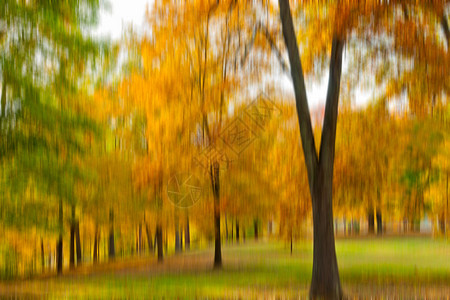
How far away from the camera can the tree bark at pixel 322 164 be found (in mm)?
10945

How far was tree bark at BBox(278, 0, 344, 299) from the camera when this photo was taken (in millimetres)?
10945

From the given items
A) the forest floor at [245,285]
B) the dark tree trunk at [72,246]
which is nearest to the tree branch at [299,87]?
the forest floor at [245,285]

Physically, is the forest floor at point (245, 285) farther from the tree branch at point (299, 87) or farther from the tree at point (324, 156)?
the tree branch at point (299, 87)

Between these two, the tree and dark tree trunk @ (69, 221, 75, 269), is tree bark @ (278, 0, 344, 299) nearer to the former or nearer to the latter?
the tree

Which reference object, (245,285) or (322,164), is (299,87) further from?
(245,285)

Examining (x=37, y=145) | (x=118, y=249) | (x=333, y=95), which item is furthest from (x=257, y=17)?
(x=118, y=249)

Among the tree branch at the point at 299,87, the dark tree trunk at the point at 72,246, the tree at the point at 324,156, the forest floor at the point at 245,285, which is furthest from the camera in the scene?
the dark tree trunk at the point at 72,246

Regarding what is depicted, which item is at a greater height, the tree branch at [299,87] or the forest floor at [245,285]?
the tree branch at [299,87]

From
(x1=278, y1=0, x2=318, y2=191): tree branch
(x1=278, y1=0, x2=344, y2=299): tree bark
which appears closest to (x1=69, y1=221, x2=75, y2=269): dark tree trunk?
(x1=278, y1=0, x2=344, y2=299): tree bark

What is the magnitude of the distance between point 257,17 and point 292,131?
23.3ft

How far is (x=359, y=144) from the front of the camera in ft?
49.1

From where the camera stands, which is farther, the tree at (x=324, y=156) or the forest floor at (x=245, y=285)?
the forest floor at (x=245, y=285)

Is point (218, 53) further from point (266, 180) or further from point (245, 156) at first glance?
point (266, 180)

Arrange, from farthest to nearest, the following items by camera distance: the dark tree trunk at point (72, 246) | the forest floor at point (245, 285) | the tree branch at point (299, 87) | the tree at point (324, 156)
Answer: the dark tree trunk at point (72, 246) < the forest floor at point (245, 285) < the tree branch at point (299, 87) < the tree at point (324, 156)
